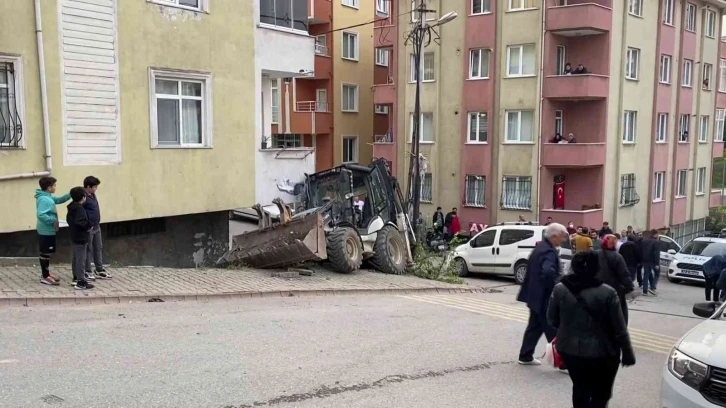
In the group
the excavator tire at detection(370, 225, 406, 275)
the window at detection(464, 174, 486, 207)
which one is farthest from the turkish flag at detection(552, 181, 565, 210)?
the excavator tire at detection(370, 225, 406, 275)

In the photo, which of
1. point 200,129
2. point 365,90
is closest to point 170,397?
point 200,129

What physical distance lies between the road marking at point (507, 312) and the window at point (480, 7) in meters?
19.4

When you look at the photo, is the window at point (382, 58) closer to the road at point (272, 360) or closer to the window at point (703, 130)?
the window at point (703, 130)

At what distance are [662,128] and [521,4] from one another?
36.7 ft

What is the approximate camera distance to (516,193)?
30734 mm

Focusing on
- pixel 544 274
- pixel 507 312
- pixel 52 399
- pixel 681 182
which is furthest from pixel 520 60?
pixel 52 399

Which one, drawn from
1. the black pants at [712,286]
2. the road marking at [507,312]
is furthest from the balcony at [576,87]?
the road marking at [507,312]

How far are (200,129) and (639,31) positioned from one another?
24292mm

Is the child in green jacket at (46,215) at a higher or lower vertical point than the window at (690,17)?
lower

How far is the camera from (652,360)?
339 inches

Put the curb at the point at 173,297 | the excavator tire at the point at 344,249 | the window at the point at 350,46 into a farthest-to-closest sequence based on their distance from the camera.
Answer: the window at the point at 350,46 → the excavator tire at the point at 344,249 → the curb at the point at 173,297

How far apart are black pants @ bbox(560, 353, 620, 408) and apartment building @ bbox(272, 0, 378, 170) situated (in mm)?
31740

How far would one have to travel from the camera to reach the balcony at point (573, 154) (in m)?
29.0

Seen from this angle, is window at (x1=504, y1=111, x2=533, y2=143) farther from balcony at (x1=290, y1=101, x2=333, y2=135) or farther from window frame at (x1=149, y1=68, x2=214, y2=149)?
window frame at (x1=149, y1=68, x2=214, y2=149)
